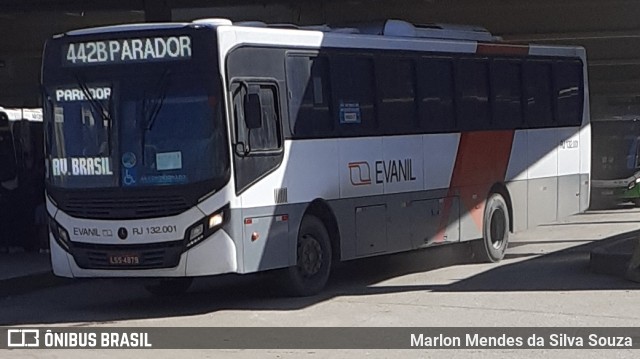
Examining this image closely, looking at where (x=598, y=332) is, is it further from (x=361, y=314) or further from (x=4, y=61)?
(x=4, y=61)

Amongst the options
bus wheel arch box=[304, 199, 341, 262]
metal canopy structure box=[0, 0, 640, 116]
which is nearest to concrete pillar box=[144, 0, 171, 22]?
metal canopy structure box=[0, 0, 640, 116]

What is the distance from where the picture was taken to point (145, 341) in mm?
11625

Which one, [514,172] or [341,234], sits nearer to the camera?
[341,234]

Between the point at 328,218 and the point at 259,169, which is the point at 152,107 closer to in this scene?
the point at 259,169

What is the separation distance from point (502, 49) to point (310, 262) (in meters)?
5.67

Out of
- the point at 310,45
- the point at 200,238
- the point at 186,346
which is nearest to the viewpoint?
the point at 186,346

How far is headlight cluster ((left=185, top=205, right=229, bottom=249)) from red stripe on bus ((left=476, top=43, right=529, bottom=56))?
623 cm

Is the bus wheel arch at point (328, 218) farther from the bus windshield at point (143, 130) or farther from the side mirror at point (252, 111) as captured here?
the bus windshield at point (143, 130)

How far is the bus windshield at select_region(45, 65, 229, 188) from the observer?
12938 millimetres

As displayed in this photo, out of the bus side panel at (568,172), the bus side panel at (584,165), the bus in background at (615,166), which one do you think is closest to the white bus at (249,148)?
the bus side panel at (568,172)

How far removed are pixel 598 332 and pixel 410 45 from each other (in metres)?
5.96

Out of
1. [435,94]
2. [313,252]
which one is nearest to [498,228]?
[435,94]

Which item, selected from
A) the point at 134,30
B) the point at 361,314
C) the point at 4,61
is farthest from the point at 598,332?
the point at 4,61

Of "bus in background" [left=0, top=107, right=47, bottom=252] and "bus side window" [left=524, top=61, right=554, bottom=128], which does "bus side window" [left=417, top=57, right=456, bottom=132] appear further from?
"bus in background" [left=0, top=107, right=47, bottom=252]
